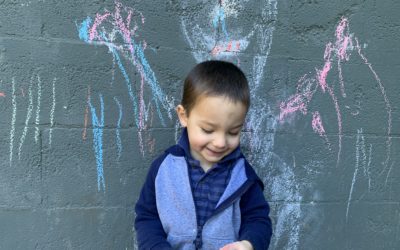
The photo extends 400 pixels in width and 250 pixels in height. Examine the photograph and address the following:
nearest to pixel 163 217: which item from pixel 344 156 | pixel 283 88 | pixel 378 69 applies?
pixel 283 88

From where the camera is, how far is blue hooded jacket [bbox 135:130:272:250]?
6.77 feet

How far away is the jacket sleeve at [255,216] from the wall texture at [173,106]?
0.72 meters

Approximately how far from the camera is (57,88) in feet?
8.54

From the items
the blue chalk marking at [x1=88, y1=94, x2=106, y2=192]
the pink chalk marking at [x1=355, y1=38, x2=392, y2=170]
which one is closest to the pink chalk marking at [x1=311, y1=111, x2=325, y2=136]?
the pink chalk marking at [x1=355, y1=38, x2=392, y2=170]

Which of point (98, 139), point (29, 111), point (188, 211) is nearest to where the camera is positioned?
point (188, 211)

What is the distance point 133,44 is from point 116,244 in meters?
1.24

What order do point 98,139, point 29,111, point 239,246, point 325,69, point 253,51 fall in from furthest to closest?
point 325,69 → point 253,51 → point 98,139 → point 29,111 → point 239,246

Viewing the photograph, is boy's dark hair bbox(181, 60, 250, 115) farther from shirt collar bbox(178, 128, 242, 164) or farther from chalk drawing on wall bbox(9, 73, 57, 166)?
chalk drawing on wall bbox(9, 73, 57, 166)

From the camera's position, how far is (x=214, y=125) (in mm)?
1946

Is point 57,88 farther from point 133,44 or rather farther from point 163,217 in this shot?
point 163,217

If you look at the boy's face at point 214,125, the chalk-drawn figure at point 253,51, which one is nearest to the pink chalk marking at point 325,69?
the chalk-drawn figure at point 253,51

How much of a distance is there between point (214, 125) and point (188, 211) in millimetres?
432

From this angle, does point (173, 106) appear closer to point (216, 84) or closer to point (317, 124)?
point (216, 84)

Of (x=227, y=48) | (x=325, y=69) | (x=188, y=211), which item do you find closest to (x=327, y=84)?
(x=325, y=69)
